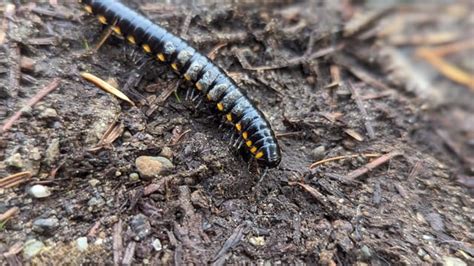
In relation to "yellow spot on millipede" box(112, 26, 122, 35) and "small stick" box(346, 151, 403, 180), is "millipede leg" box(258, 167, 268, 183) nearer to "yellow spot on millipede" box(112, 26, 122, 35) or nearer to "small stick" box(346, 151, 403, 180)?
"small stick" box(346, 151, 403, 180)

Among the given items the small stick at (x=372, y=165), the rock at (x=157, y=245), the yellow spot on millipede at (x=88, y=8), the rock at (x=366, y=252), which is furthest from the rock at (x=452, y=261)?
the yellow spot on millipede at (x=88, y=8)

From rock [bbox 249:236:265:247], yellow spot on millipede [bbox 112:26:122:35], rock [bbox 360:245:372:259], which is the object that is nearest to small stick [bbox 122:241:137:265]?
rock [bbox 249:236:265:247]

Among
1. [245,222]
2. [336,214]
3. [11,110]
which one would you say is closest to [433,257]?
[336,214]

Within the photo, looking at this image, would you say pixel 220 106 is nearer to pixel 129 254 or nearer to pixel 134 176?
pixel 134 176

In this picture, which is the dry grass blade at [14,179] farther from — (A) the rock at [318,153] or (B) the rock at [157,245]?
(A) the rock at [318,153]

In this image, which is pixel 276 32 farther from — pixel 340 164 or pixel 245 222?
pixel 245 222

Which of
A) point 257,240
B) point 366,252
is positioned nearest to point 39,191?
point 257,240
